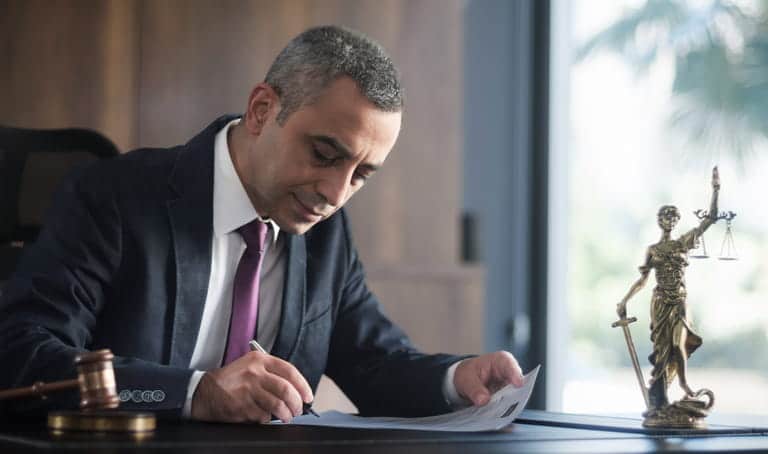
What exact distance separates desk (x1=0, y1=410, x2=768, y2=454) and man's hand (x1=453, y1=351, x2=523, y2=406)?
0.58 ft

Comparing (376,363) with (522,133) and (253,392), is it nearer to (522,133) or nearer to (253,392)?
(253,392)

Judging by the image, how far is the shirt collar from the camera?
222 cm

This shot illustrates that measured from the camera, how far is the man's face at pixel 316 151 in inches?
82.0

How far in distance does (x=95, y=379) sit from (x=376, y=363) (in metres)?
0.97

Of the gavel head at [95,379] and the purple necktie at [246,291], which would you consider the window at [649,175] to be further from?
the gavel head at [95,379]

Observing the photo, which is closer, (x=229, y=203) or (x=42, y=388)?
(x=42, y=388)

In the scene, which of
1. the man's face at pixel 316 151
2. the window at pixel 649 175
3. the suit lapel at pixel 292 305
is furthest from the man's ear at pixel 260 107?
the window at pixel 649 175

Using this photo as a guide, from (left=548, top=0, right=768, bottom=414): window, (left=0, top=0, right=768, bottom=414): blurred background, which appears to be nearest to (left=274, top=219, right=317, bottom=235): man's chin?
(left=0, top=0, right=768, bottom=414): blurred background

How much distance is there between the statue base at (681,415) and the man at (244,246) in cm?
30

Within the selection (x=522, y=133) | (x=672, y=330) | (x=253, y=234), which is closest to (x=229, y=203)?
(x=253, y=234)

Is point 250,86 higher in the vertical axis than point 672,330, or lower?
higher

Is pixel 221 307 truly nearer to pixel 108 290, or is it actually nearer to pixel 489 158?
pixel 108 290

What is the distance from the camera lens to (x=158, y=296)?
214 cm

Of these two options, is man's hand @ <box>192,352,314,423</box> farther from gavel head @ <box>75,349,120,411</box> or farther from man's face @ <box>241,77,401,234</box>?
man's face @ <box>241,77,401,234</box>
